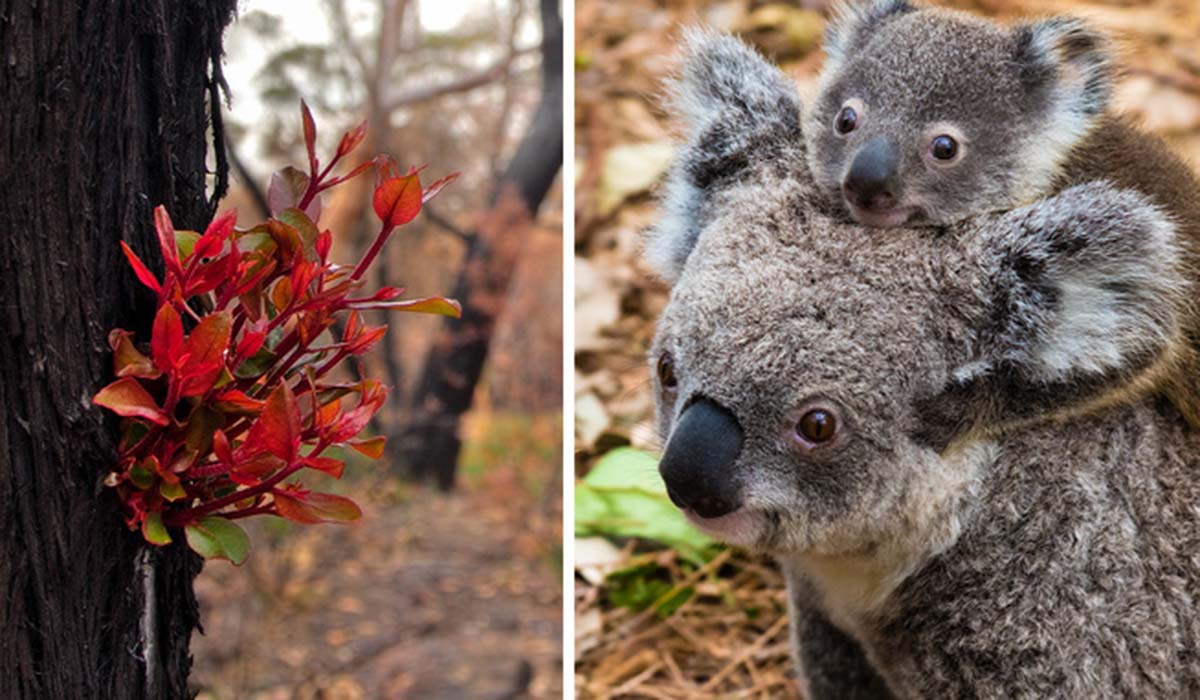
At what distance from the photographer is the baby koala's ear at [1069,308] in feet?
4.84

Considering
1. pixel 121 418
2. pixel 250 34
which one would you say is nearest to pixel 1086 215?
pixel 121 418

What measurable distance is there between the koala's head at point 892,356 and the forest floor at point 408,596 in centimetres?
270

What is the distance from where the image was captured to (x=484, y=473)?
710 cm

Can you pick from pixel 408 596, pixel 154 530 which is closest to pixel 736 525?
pixel 154 530

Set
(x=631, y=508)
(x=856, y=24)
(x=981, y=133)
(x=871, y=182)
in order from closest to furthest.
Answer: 1. (x=871, y=182)
2. (x=981, y=133)
3. (x=856, y=24)
4. (x=631, y=508)

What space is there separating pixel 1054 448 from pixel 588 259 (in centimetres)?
217

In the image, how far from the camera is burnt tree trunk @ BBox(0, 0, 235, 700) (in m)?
1.11

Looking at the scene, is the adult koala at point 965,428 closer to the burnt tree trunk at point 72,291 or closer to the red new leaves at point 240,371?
the red new leaves at point 240,371

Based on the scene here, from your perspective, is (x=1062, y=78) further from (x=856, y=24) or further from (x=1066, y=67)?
(x=856, y=24)

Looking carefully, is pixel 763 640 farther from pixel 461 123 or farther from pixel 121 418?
pixel 461 123

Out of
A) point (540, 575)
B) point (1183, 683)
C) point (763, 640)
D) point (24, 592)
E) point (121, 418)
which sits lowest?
point (540, 575)

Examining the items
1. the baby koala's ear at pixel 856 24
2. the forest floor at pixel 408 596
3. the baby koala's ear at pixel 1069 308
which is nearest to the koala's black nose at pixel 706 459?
the baby koala's ear at pixel 1069 308

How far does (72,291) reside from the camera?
1.14 meters

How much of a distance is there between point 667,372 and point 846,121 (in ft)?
1.69
